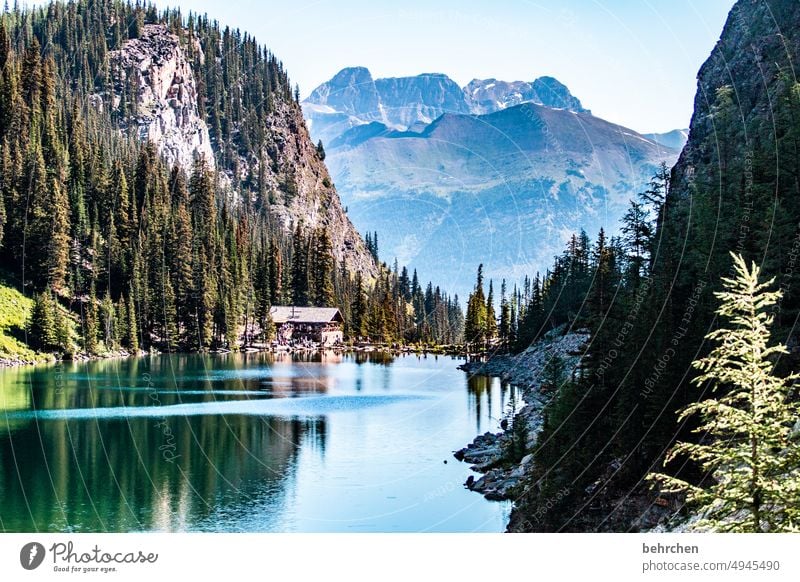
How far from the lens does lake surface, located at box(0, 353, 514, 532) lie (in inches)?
959

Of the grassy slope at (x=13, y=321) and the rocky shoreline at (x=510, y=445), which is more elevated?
the grassy slope at (x=13, y=321)

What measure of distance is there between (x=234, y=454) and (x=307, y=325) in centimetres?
7332

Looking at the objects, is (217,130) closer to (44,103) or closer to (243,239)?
(243,239)

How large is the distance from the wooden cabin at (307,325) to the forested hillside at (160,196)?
8.70 ft

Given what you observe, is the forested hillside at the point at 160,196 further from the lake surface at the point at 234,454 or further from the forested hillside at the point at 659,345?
the forested hillside at the point at 659,345

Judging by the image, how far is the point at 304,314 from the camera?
108 m

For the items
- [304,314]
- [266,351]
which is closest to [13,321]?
[266,351]

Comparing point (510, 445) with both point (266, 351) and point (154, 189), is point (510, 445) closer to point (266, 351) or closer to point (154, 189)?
point (266, 351)

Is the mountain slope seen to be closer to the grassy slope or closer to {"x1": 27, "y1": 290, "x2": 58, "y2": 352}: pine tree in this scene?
{"x1": 27, "y1": 290, "x2": 58, "y2": 352}: pine tree

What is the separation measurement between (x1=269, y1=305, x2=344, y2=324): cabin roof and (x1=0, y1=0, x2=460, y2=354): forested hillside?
1873mm

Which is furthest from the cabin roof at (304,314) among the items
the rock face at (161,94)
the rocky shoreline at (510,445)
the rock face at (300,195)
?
the rock face at (300,195)

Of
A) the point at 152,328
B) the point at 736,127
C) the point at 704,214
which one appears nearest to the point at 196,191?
the point at 152,328

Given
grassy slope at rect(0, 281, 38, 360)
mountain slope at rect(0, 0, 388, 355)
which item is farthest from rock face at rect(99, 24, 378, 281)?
grassy slope at rect(0, 281, 38, 360)

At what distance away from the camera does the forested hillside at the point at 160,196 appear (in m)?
79.2
